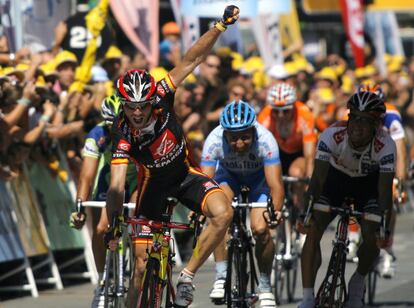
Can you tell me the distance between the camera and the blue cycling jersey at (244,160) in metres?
11.4

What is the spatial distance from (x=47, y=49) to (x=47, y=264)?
3.27 metres

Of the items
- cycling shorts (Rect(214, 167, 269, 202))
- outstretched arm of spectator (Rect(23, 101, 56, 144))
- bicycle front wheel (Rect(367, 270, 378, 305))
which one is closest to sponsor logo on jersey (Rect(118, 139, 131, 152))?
cycling shorts (Rect(214, 167, 269, 202))

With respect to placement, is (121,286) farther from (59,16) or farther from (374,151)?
(59,16)

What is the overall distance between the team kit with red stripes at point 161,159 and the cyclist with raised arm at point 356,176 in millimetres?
1179

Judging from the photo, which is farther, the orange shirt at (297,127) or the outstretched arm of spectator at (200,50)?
the orange shirt at (297,127)

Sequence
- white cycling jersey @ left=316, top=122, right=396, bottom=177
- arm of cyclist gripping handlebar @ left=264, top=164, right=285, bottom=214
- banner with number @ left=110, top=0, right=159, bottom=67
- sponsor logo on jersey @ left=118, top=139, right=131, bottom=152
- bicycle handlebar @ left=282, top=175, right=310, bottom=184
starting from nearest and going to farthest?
1. sponsor logo on jersey @ left=118, top=139, right=131, bottom=152
2. white cycling jersey @ left=316, top=122, right=396, bottom=177
3. arm of cyclist gripping handlebar @ left=264, top=164, right=285, bottom=214
4. bicycle handlebar @ left=282, top=175, right=310, bottom=184
5. banner with number @ left=110, top=0, right=159, bottom=67

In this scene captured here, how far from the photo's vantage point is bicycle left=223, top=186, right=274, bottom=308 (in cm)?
1108

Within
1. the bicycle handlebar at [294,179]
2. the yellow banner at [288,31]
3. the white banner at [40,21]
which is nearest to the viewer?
the bicycle handlebar at [294,179]

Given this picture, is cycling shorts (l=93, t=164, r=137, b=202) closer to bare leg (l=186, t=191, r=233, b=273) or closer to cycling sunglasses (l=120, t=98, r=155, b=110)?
bare leg (l=186, t=191, r=233, b=273)

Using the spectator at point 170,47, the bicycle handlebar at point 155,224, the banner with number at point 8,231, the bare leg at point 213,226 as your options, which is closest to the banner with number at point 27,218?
the banner with number at point 8,231

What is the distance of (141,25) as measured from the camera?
686 inches

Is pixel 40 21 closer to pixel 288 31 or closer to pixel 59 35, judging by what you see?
pixel 59 35

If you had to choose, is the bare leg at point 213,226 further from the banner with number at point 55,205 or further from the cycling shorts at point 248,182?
the banner with number at point 55,205

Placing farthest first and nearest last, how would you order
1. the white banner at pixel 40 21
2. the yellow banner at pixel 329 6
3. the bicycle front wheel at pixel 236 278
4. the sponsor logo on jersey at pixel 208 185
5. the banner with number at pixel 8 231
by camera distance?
1. the yellow banner at pixel 329 6
2. the white banner at pixel 40 21
3. the banner with number at pixel 8 231
4. the bicycle front wheel at pixel 236 278
5. the sponsor logo on jersey at pixel 208 185
